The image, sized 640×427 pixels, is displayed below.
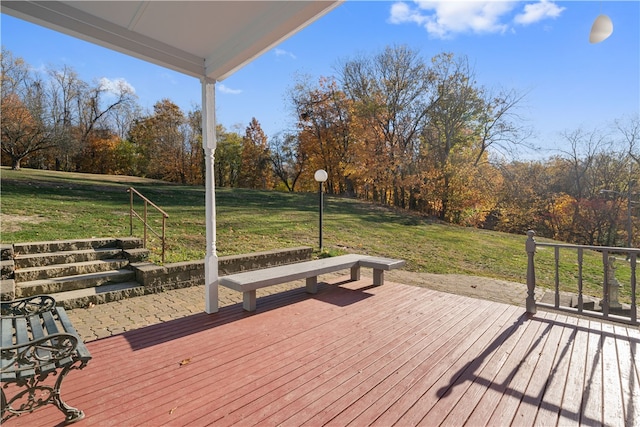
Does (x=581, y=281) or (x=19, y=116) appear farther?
(x=19, y=116)

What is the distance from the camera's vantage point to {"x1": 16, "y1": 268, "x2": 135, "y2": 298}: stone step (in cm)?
418

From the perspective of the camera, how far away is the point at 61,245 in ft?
16.6

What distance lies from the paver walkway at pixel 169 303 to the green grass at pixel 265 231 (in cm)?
117

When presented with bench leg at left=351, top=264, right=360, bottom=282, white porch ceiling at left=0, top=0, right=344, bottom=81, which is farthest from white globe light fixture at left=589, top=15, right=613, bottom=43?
bench leg at left=351, top=264, right=360, bottom=282

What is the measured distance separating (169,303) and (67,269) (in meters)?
1.71

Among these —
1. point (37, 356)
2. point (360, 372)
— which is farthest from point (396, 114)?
point (37, 356)

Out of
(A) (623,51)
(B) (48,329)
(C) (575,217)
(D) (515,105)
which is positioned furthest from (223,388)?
(C) (575,217)

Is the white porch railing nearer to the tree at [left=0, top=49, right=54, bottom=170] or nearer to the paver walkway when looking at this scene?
the paver walkway

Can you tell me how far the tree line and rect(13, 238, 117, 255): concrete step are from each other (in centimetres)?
1397

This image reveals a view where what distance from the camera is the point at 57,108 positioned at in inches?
872

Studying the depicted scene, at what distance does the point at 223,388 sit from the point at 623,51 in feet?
53.8

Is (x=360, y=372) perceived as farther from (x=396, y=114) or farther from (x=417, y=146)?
(x=396, y=114)

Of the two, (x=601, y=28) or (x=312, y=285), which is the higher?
(x=601, y=28)

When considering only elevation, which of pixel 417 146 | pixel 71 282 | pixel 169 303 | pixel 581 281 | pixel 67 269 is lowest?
pixel 169 303
